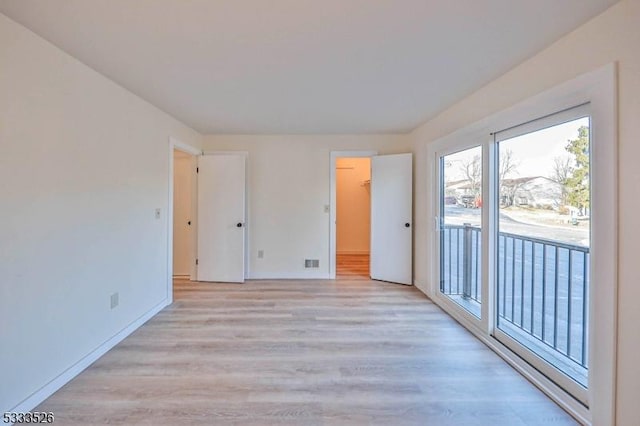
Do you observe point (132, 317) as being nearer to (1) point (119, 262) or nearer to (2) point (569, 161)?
(1) point (119, 262)

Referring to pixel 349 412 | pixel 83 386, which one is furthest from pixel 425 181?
pixel 83 386

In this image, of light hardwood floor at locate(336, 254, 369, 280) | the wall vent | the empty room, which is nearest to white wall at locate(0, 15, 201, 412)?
the empty room

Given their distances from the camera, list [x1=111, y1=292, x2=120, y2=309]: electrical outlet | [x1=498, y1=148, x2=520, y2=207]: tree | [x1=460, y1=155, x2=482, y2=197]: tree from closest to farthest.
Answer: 1. [x1=498, y1=148, x2=520, y2=207]: tree
2. [x1=111, y1=292, x2=120, y2=309]: electrical outlet
3. [x1=460, y1=155, x2=482, y2=197]: tree

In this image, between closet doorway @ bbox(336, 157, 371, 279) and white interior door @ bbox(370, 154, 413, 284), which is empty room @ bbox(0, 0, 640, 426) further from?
closet doorway @ bbox(336, 157, 371, 279)

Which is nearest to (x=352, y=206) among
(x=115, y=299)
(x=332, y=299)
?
(x=332, y=299)

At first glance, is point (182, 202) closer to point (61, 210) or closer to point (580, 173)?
point (61, 210)

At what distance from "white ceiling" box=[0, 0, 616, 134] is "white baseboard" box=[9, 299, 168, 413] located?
219 centimetres

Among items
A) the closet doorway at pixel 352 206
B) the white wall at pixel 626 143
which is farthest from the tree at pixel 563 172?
the closet doorway at pixel 352 206

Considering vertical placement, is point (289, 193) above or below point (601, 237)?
above

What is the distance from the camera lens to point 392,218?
4.83m

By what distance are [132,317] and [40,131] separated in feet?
6.07

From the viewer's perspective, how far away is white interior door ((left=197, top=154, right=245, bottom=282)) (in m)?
4.77

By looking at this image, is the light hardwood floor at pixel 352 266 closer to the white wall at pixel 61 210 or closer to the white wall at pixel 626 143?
the white wall at pixel 61 210

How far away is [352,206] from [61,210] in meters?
5.91
